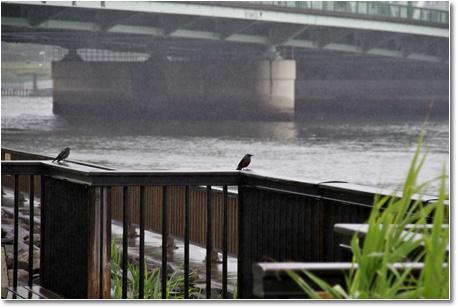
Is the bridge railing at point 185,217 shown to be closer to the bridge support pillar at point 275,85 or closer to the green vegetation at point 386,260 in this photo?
the green vegetation at point 386,260

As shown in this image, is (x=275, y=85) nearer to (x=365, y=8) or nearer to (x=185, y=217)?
(x=365, y=8)

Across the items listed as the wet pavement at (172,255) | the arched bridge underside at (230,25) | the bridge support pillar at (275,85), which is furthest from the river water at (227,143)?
the wet pavement at (172,255)

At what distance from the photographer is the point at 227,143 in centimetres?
2373

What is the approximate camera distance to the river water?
18.5 m

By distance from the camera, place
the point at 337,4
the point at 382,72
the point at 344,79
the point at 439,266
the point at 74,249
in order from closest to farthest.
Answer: the point at 439,266 < the point at 74,249 < the point at 337,4 < the point at 382,72 < the point at 344,79

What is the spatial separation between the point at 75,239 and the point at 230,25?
12.2 meters

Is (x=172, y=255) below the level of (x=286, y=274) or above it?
below

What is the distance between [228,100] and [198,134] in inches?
87.3

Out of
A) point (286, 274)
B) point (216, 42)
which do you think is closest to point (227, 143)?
point (216, 42)

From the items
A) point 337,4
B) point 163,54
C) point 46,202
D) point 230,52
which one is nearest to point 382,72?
point 230,52

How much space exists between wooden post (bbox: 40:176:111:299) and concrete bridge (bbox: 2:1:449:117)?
3419mm

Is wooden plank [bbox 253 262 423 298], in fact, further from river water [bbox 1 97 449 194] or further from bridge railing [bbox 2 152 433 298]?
river water [bbox 1 97 449 194]

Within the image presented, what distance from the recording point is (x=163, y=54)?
25.7m

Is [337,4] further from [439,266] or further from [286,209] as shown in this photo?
[439,266]
